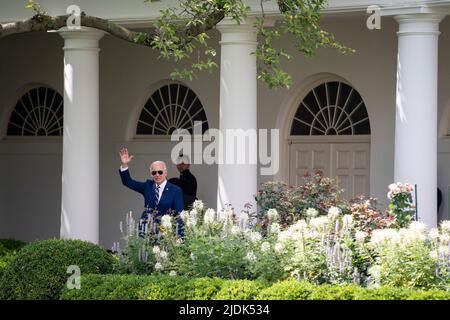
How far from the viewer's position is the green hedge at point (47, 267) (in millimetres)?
10891

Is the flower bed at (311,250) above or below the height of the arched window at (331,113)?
below

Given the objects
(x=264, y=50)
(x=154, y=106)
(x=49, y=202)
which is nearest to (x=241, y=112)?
(x=264, y=50)

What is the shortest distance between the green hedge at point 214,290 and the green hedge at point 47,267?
0.94 ft

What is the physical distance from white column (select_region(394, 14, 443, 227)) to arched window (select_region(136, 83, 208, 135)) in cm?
581

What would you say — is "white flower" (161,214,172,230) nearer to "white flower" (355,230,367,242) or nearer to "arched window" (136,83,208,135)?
"white flower" (355,230,367,242)

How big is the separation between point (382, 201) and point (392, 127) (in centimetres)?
111

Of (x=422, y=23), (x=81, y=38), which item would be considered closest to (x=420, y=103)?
(x=422, y=23)

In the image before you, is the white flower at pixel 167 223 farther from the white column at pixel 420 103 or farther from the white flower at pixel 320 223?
the white column at pixel 420 103

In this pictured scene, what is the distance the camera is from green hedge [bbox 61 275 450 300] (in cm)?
909

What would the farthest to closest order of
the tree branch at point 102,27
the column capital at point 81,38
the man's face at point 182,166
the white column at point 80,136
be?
1. the man's face at point 182,166
2. the white column at point 80,136
3. the column capital at point 81,38
4. the tree branch at point 102,27

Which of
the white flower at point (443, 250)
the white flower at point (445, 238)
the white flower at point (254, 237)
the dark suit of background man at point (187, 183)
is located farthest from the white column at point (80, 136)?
the white flower at point (443, 250)

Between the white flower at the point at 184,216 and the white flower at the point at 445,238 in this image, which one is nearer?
the white flower at the point at 445,238

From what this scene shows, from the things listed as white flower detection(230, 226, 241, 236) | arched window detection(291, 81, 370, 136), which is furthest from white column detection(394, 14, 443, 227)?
arched window detection(291, 81, 370, 136)
